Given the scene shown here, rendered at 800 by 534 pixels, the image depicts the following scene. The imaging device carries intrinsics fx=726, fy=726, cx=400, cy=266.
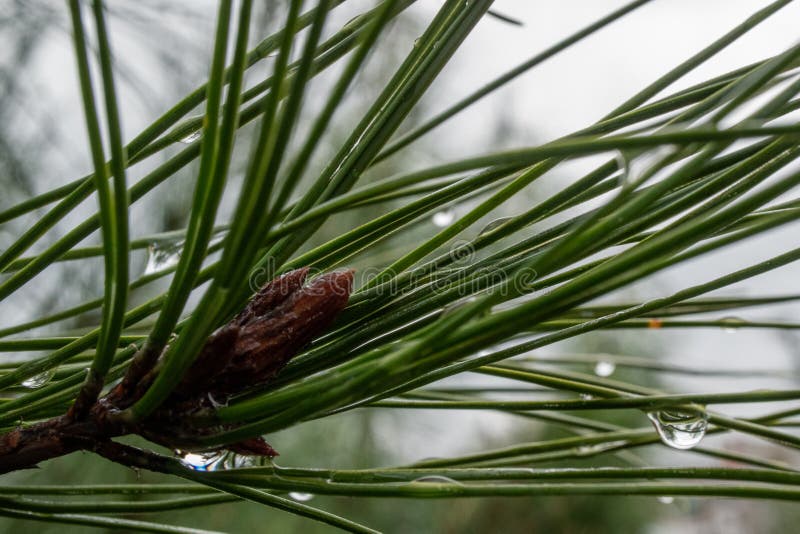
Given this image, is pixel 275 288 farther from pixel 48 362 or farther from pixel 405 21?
pixel 405 21

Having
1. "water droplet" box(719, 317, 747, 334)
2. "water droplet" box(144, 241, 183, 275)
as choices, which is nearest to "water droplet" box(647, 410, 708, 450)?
"water droplet" box(719, 317, 747, 334)

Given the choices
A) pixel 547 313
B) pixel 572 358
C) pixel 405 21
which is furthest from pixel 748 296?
pixel 405 21

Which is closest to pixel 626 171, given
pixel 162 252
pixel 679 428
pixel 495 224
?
pixel 495 224

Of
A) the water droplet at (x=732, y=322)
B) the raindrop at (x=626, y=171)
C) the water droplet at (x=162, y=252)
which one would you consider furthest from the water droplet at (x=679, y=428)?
the water droplet at (x=162, y=252)

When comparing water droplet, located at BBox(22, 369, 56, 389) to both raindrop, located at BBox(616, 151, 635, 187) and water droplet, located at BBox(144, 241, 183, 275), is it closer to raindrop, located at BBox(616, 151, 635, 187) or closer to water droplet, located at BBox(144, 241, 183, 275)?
water droplet, located at BBox(144, 241, 183, 275)

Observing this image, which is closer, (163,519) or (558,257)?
(558,257)
